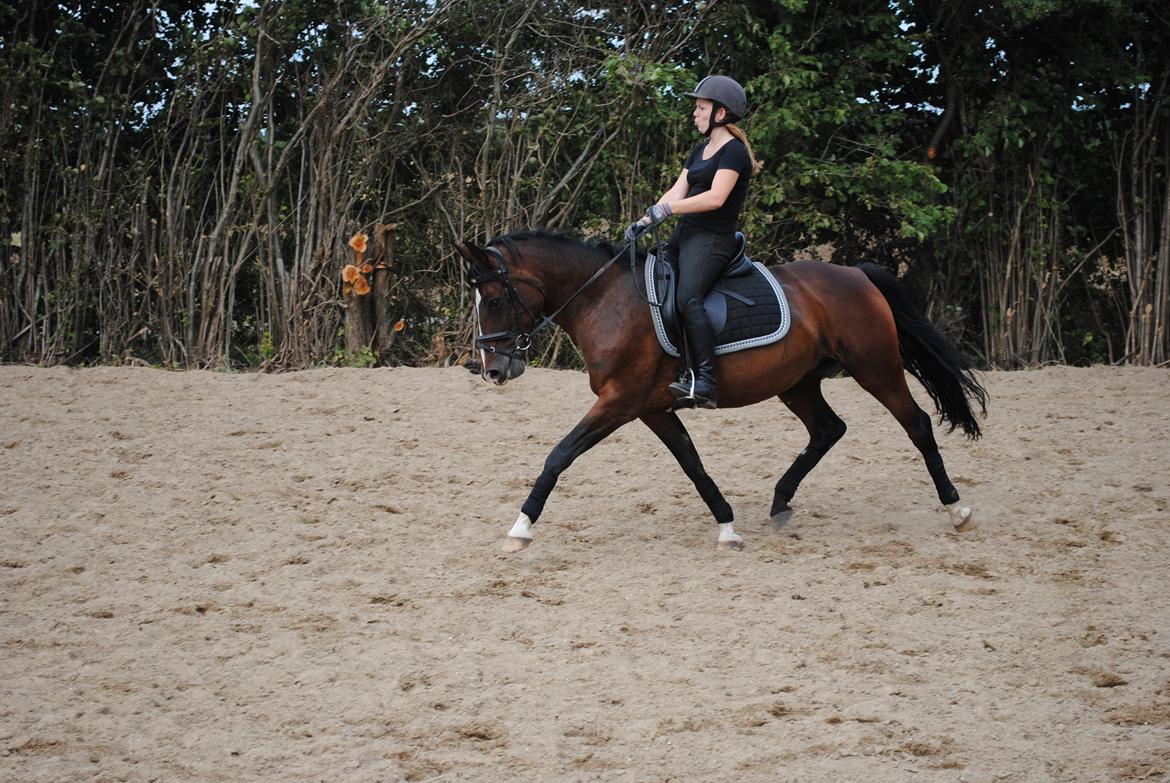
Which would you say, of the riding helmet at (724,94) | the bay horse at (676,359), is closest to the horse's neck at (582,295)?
the bay horse at (676,359)

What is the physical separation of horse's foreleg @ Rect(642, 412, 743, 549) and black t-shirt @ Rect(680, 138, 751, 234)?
1.08 meters

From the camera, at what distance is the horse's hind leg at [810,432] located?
6.81 meters

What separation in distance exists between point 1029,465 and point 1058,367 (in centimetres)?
298

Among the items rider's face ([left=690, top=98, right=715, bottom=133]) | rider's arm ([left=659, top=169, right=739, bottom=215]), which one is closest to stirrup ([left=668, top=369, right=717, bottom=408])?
rider's arm ([left=659, top=169, right=739, bottom=215])

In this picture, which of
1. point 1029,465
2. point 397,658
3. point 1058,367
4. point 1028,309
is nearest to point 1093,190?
point 1028,309

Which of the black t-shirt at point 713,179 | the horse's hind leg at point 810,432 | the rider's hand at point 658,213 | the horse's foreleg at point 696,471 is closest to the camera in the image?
the rider's hand at point 658,213

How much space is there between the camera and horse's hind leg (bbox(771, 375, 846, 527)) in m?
6.81

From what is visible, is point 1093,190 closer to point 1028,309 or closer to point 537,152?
point 1028,309

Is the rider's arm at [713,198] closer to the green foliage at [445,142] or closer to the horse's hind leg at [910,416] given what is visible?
the horse's hind leg at [910,416]

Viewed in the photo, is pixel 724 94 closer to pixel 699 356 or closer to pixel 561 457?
pixel 699 356

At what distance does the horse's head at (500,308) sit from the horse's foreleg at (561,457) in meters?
0.46

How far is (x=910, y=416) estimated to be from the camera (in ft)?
21.7

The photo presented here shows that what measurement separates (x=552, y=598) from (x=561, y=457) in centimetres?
84

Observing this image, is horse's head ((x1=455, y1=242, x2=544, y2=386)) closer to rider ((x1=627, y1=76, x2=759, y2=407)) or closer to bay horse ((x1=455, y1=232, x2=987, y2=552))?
bay horse ((x1=455, y1=232, x2=987, y2=552))
